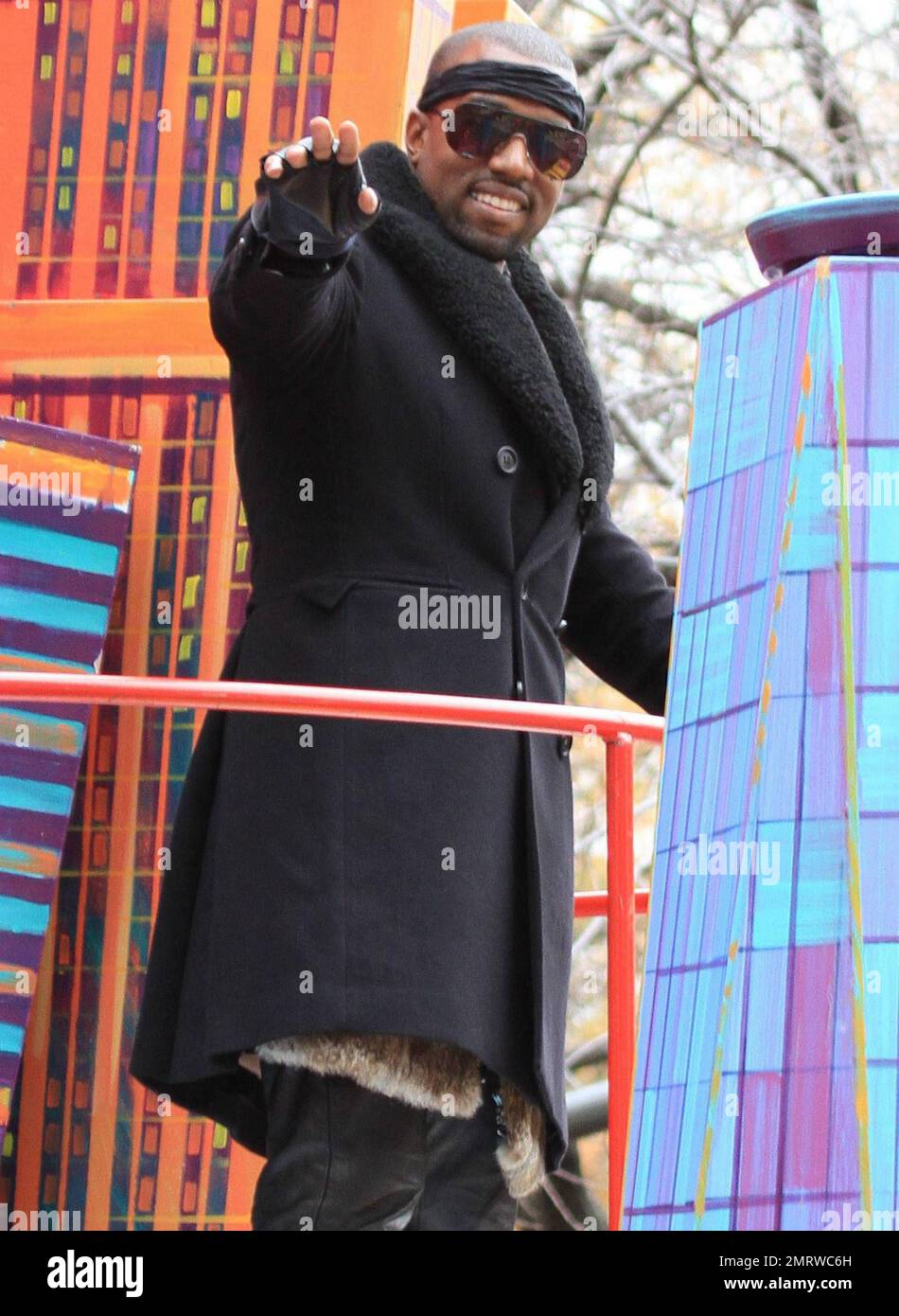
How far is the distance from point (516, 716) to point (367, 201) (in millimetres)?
607

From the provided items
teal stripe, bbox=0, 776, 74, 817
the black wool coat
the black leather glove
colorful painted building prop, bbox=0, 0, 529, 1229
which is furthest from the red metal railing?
colorful painted building prop, bbox=0, 0, 529, 1229

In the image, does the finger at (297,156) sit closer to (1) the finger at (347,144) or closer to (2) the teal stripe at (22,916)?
(1) the finger at (347,144)

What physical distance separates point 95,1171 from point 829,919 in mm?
2154

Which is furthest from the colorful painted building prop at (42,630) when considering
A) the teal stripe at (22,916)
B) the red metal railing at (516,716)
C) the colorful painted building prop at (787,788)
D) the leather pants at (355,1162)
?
the colorful painted building prop at (787,788)

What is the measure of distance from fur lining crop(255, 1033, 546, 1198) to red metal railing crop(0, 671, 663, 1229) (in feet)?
0.43

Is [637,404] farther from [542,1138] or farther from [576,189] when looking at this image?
[542,1138]

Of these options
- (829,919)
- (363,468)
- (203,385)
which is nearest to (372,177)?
(363,468)

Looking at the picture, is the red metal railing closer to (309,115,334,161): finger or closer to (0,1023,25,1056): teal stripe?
(309,115,334,161): finger

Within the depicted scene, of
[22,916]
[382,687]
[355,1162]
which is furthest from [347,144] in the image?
[22,916]

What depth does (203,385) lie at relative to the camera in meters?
3.95

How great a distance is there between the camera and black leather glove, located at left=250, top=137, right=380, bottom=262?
103 inches

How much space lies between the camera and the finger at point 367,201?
8.53 feet

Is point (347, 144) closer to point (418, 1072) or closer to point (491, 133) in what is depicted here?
point (491, 133)

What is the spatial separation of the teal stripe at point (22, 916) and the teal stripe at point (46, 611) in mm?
395
